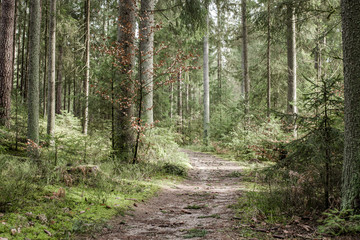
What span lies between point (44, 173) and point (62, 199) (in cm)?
132

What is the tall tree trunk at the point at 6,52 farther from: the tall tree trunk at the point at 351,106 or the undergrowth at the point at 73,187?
the tall tree trunk at the point at 351,106

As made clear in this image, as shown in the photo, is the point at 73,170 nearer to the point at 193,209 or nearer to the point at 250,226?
the point at 193,209

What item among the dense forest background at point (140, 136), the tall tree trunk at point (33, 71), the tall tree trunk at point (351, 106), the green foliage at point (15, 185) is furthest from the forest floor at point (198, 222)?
the tall tree trunk at point (33, 71)

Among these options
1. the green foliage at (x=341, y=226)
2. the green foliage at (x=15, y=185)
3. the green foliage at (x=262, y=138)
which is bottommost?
the green foliage at (x=341, y=226)

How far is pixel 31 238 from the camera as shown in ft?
9.35

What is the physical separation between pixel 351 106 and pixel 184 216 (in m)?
3.30

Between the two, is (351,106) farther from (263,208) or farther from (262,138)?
(262,138)

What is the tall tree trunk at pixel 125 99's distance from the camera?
747cm

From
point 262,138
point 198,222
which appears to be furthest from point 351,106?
point 262,138

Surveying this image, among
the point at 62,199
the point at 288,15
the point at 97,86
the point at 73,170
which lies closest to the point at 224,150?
the point at 288,15

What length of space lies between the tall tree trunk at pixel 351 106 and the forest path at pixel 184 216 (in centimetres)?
168

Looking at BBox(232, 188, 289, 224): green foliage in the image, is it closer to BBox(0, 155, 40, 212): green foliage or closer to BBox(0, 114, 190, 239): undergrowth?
BBox(0, 114, 190, 239): undergrowth

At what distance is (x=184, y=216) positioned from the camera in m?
4.59

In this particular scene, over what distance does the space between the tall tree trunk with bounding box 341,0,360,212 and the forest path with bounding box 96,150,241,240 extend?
1681 mm
